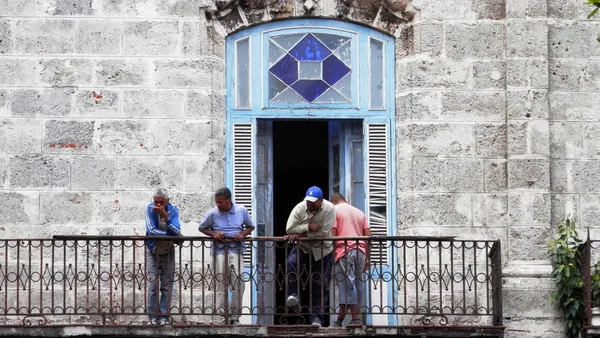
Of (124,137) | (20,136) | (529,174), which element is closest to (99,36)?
(124,137)

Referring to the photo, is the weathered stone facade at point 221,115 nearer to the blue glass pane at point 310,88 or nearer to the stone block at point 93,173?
the stone block at point 93,173

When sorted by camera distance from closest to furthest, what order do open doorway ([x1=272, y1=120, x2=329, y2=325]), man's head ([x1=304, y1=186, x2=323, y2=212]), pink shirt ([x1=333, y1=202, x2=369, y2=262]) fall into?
man's head ([x1=304, y1=186, x2=323, y2=212]) → pink shirt ([x1=333, y1=202, x2=369, y2=262]) → open doorway ([x1=272, y1=120, x2=329, y2=325])

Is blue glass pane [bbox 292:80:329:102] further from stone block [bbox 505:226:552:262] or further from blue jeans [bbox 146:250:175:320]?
stone block [bbox 505:226:552:262]

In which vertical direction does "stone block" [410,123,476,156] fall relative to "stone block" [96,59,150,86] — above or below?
below

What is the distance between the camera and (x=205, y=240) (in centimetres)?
1631

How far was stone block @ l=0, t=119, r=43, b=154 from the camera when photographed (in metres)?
17.0

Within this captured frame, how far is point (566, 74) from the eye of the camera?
56.8ft

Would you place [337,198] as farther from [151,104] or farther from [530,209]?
[151,104]

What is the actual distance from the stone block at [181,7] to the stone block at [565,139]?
374 centimetres

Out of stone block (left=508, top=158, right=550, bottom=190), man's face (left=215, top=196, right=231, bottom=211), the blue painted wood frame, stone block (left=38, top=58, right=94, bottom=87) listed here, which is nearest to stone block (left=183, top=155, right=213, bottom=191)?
the blue painted wood frame

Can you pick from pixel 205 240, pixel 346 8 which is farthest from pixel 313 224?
pixel 346 8

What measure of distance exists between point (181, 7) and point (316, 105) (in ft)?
5.54

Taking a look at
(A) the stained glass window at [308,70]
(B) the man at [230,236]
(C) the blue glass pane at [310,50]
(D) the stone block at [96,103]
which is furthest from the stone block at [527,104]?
(D) the stone block at [96,103]

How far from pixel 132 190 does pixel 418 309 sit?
306cm
